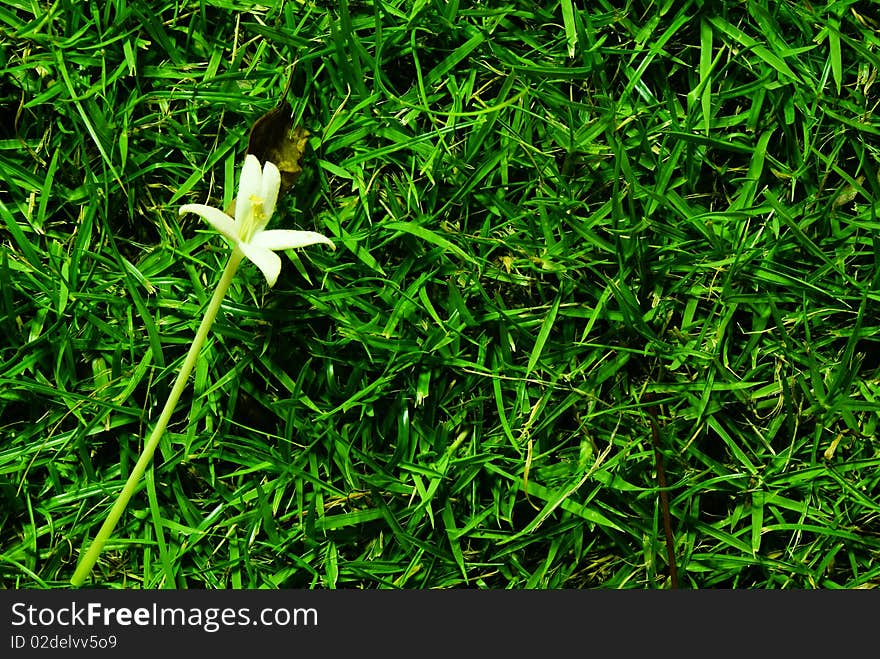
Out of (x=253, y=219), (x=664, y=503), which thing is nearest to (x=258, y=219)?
(x=253, y=219)

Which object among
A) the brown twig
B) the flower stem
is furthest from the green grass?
the flower stem

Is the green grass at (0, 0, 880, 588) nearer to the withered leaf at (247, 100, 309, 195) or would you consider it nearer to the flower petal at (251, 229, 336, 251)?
the withered leaf at (247, 100, 309, 195)

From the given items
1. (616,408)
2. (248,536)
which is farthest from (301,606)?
(616,408)

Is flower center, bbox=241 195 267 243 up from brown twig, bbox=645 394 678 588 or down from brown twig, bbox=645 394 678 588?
up

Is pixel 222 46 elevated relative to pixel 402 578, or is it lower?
elevated

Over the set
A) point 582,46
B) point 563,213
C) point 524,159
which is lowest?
point 563,213

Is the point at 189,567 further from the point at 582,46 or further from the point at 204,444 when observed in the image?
the point at 582,46

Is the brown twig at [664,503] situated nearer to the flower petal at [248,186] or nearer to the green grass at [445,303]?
the green grass at [445,303]

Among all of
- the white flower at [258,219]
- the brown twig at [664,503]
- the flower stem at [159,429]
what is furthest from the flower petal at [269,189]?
the brown twig at [664,503]
